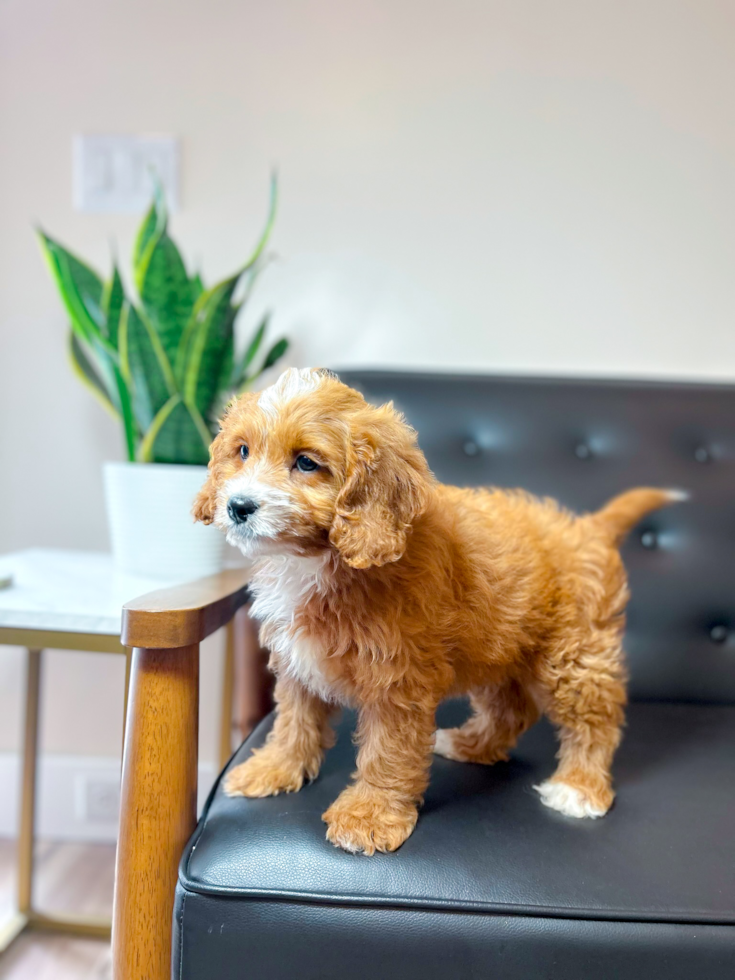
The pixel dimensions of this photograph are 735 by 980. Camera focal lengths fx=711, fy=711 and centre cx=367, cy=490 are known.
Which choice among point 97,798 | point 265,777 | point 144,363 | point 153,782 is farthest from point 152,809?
point 97,798

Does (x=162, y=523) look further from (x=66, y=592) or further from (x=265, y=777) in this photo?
(x=265, y=777)

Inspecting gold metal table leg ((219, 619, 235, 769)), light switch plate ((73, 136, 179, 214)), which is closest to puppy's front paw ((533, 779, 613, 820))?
gold metal table leg ((219, 619, 235, 769))

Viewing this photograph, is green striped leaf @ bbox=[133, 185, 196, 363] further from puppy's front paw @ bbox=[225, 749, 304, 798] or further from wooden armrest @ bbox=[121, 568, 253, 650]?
puppy's front paw @ bbox=[225, 749, 304, 798]

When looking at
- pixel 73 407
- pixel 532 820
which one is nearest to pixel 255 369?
pixel 73 407

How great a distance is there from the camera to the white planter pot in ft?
4.02

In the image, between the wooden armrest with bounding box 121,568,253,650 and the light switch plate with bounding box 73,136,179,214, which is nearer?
the wooden armrest with bounding box 121,568,253,650

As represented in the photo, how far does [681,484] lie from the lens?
1354mm

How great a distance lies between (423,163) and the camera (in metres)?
1.54

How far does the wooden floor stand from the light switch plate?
145 cm

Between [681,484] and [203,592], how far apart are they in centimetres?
93

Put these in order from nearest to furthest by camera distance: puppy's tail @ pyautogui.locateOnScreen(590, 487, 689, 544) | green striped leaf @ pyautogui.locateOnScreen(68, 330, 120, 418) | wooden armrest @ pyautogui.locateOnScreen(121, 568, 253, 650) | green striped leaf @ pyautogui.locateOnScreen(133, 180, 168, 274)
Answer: wooden armrest @ pyautogui.locateOnScreen(121, 568, 253, 650)
puppy's tail @ pyautogui.locateOnScreen(590, 487, 689, 544)
green striped leaf @ pyautogui.locateOnScreen(133, 180, 168, 274)
green striped leaf @ pyautogui.locateOnScreen(68, 330, 120, 418)

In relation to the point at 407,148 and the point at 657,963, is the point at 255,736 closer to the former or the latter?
the point at 657,963

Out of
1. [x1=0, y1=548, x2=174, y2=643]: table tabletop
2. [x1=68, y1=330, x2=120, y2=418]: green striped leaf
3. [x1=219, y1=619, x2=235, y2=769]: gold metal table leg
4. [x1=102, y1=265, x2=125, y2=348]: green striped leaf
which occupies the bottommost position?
[x1=219, y1=619, x2=235, y2=769]: gold metal table leg

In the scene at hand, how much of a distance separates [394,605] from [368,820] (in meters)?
0.23
